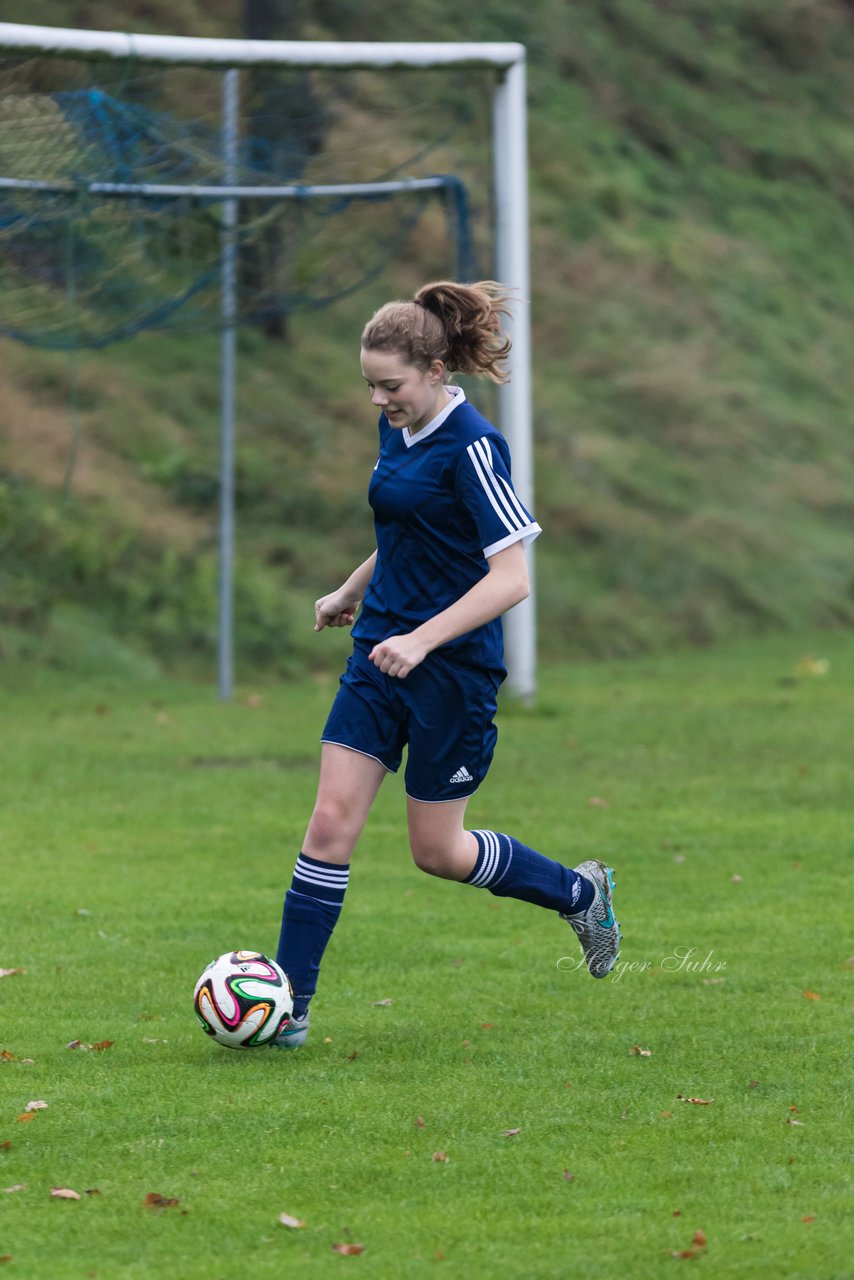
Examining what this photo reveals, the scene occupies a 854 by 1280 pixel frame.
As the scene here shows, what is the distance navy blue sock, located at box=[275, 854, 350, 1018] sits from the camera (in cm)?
526

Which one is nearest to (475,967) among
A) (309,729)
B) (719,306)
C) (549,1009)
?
Answer: (549,1009)

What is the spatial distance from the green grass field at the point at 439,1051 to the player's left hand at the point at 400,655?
1137 mm

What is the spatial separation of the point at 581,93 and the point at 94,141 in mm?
21028

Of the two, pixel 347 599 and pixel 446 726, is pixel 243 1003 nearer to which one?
pixel 446 726

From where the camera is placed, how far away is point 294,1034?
5.29 metres

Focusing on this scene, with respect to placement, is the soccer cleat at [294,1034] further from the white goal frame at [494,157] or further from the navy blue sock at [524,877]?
the white goal frame at [494,157]

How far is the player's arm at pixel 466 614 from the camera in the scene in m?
4.86

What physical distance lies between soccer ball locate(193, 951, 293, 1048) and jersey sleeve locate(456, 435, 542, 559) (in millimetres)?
1373

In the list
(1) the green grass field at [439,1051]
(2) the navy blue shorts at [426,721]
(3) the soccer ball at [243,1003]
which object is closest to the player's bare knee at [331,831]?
(2) the navy blue shorts at [426,721]

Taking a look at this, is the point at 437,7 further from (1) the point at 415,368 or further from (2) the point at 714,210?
(1) the point at 415,368

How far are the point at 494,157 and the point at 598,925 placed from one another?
9.16 meters

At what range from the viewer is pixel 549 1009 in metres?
5.81

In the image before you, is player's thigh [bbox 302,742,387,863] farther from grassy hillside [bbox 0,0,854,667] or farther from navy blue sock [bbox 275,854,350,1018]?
grassy hillside [bbox 0,0,854,667]

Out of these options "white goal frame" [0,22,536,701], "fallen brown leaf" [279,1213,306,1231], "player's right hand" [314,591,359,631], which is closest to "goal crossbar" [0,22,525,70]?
"white goal frame" [0,22,536,701]
